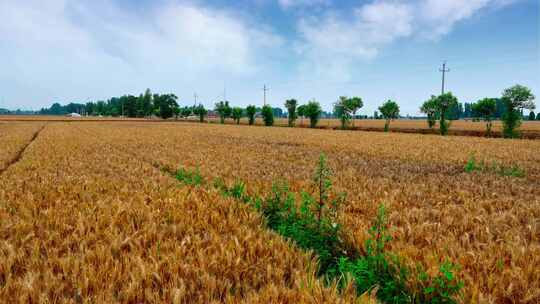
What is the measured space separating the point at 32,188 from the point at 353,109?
318 ft

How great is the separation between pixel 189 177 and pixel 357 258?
6.34 metres

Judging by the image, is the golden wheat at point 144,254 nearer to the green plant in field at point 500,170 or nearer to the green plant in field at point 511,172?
→ the green plant in field at point 500,170

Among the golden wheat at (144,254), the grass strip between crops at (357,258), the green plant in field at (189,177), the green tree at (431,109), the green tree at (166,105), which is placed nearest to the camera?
the golden wheat at (144,254)

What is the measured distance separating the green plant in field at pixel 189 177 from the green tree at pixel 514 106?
169ft

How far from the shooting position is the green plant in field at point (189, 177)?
8.04 m

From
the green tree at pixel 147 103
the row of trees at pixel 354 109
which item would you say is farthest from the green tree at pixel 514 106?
the green tree at pixel 147 103

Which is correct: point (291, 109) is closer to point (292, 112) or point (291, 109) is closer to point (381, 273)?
point (292, 112)

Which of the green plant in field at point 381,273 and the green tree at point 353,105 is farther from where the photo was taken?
the green tree at point 353,105

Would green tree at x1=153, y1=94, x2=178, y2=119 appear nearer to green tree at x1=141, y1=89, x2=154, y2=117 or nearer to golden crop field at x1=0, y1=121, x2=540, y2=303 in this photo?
green tree at x1=141, y1=89, x2=154, y2=117

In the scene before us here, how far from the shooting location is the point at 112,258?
3213mm

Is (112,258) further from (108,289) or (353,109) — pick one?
(353,109)

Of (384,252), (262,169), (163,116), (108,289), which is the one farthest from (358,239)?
(163,116)

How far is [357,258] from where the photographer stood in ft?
12.5

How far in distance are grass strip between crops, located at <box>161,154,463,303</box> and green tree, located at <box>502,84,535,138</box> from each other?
51004 millimetres
